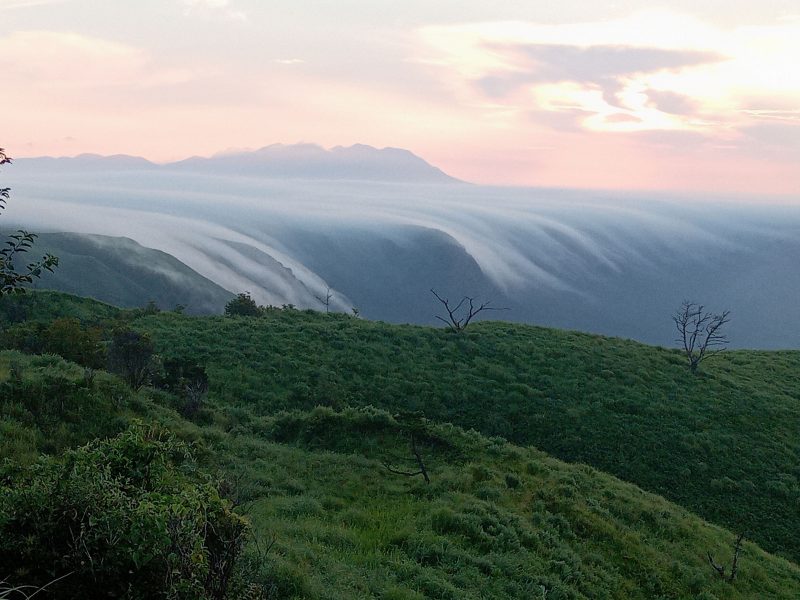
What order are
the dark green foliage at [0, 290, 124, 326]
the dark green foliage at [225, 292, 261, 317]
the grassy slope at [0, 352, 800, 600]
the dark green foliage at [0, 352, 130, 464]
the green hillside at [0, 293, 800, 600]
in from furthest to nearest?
the dark green foliage at [225, 292, 261, 317] → the dark green foliage at [0, 290, 124, 326] → the dark green foliage at [0, 352, 130, 464] → the green hillside at [0, 293, 800, 600] → the grassy slope at [0, 352, 800, 600]

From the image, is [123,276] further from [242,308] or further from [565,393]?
[565,393]

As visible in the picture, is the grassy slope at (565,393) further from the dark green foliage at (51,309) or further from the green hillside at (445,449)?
the dark green foliage at (51,309)

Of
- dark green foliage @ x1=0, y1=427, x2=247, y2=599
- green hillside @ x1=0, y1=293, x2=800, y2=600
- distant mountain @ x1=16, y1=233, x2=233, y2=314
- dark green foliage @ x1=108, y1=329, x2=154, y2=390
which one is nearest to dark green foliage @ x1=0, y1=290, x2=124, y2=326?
green hillside @ x1=0, y1=293, x2=800, y2=600

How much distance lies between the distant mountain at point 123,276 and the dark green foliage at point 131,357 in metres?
120

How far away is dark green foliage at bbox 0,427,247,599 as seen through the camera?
5.47 meters

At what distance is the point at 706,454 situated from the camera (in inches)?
966

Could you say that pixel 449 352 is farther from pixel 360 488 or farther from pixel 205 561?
pixel 205 561

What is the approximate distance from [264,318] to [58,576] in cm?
3270

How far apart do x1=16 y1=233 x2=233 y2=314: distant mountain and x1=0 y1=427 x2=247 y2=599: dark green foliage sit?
13604 centimetres

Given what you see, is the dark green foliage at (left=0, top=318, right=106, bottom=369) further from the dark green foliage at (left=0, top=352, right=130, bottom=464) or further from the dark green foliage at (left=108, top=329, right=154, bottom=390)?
the dark green foliage at (left=0, top=352, right=130, bottom=464)

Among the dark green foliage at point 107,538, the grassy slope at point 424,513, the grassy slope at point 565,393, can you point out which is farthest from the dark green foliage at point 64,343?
the dark green foliage at point 107,538

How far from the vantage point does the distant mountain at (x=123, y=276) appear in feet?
462

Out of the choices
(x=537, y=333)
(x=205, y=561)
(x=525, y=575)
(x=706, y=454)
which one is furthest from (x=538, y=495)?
(x=537, y=333)

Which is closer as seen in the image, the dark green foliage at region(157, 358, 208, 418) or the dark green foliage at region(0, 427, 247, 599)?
the dark green foliage at region(0, 427, 247, 599)
